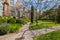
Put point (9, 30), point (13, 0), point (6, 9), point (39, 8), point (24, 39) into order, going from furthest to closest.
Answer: point (6, 9) → point (13, 0) → point (39, 8) → point (9, 30) → point (24, 39)

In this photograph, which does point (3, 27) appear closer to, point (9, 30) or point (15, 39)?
point (9, 30)

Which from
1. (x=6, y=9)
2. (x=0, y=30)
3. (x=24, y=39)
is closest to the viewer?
(x=24, y=39)

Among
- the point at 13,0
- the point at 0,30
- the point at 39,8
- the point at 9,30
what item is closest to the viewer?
the point at 0,30

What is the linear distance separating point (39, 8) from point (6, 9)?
1084 inches

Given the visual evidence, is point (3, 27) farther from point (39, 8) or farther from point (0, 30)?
point (39, 8)

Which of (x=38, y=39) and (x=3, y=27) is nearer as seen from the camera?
(x=38, y=39)

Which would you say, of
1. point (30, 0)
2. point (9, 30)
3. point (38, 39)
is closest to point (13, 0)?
point (30, 0)

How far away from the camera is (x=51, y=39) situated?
1157 cm

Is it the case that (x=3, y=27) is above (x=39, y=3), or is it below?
below

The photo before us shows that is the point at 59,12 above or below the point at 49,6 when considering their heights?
below

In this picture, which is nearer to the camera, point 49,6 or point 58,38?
point 58,38

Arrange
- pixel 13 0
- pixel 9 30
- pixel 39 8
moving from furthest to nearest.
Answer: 1. pixel 13 0
2. pixel 39 8
3. pixel 9 30

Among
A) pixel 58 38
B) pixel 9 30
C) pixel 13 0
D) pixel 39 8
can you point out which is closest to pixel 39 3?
pixel 39 8

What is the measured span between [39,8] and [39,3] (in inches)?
27.8
